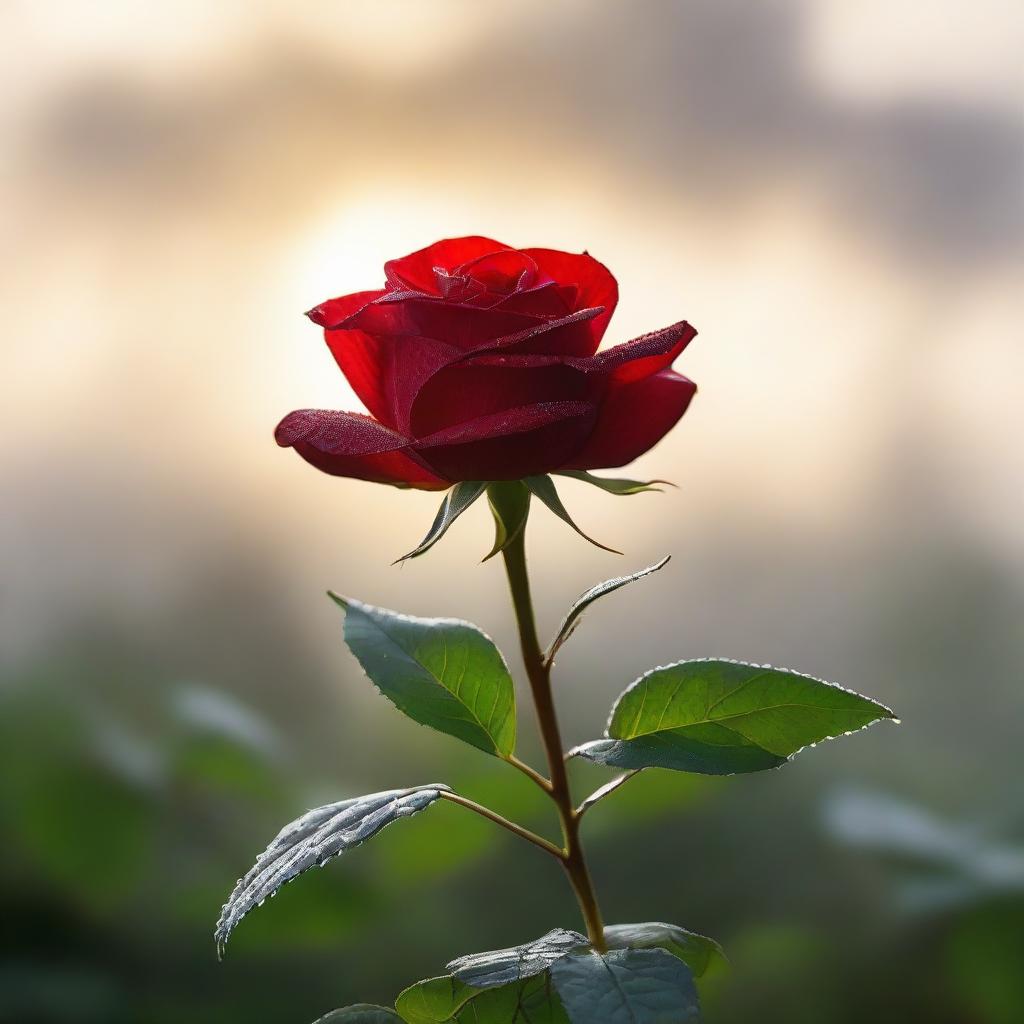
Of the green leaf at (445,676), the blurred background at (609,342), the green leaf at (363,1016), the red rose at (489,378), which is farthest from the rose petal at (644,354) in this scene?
the blurred background at (609,342)

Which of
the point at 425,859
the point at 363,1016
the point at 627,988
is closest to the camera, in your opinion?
the point at 627,988

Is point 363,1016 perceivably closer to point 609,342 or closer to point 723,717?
point 723,717

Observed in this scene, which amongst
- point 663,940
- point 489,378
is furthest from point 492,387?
point 663,940

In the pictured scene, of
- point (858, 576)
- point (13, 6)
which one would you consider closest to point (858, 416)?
point (858, 576)

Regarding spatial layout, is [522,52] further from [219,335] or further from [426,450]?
[426,450]

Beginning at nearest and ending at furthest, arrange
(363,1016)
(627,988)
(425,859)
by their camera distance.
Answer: (627,988) → (363,1016) → (425,859)
